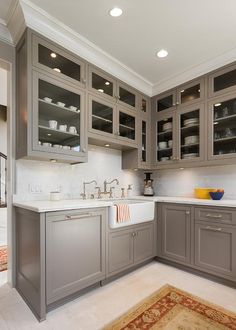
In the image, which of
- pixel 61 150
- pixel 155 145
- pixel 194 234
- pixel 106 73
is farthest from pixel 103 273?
pixel 106 73

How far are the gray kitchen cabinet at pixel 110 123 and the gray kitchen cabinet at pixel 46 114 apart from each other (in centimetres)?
16

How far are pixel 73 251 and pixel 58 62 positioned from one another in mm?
1929

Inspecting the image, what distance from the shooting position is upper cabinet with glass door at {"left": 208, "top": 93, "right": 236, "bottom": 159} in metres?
2.50

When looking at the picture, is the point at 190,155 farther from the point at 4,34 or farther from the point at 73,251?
the point at 4,34

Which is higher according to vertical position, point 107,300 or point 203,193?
point 203,193

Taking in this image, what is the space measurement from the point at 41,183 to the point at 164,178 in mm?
2057

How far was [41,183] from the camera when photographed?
2336mm

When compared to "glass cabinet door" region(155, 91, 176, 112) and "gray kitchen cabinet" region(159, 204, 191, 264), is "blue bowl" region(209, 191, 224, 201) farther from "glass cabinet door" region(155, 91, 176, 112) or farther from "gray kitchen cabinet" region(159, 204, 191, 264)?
"glass cabinet door" region(155, 91, 176, 112)

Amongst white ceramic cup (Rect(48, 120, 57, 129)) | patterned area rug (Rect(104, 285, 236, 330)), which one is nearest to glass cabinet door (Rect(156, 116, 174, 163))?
white ceramic cup (Rect(48, 120, 57, 129))

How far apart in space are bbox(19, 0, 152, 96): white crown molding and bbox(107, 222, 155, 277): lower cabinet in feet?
6.69

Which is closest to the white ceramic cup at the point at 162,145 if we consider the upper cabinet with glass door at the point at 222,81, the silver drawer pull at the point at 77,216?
the upper cabinet with glass door at the point at 222,81

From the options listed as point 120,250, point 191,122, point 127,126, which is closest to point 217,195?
point 191,122

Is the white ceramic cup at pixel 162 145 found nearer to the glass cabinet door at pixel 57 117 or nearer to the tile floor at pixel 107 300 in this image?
the glass cabinet door at pixel 57 117

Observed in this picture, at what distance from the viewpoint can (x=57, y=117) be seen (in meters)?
2.22
